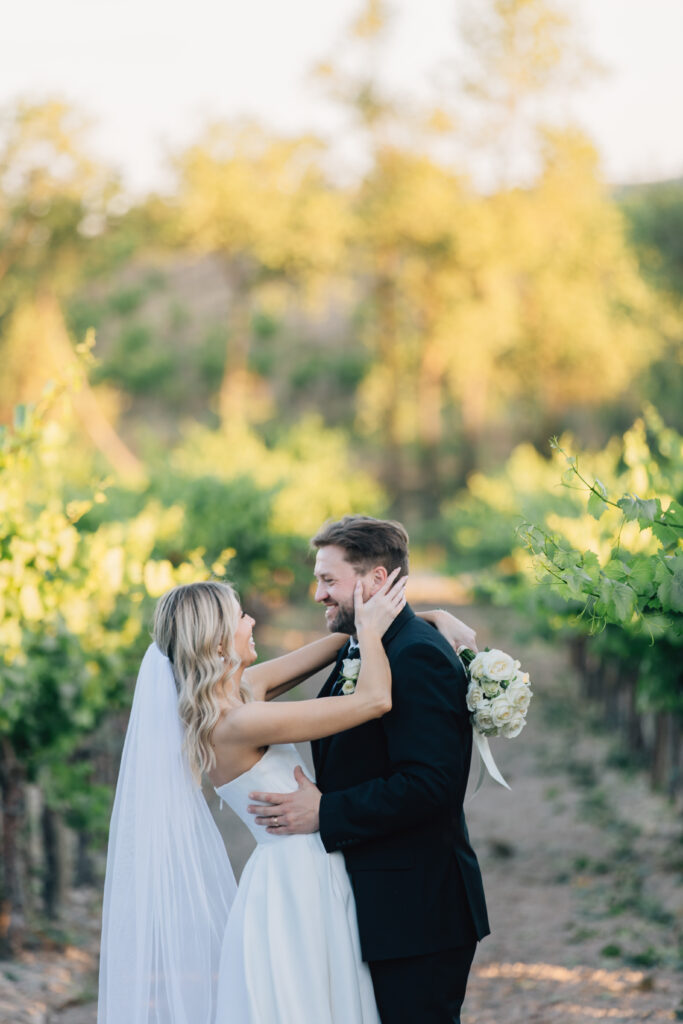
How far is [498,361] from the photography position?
42438mm

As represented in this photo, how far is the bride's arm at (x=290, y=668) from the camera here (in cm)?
421

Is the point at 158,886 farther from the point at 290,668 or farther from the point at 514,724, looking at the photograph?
the point at 514,724

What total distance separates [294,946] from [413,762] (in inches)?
27.0

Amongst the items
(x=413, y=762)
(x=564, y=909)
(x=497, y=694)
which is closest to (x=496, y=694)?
(x=497, y=694)

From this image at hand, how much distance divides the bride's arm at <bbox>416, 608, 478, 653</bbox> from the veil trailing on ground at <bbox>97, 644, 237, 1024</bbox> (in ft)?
3.08

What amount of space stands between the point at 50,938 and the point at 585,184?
36.0m

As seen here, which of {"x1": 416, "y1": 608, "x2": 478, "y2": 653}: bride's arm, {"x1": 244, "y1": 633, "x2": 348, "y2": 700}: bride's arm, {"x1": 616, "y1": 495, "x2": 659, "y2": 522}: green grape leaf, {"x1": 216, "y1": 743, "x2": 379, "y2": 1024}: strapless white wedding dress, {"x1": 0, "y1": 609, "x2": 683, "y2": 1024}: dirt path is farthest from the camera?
{"x1": 0, "y1": 609, "x2": 683, "y2": 1024}: dirt path

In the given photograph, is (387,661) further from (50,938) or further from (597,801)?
(597,801)

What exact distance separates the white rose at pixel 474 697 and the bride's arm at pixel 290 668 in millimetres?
638

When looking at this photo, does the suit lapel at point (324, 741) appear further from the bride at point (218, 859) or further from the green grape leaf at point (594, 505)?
the green grape leaf at point (594, 505)

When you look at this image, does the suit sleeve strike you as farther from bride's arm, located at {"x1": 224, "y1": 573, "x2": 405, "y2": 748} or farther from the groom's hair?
the groom's hair

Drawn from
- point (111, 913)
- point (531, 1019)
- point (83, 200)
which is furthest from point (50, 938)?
point (83, 200)

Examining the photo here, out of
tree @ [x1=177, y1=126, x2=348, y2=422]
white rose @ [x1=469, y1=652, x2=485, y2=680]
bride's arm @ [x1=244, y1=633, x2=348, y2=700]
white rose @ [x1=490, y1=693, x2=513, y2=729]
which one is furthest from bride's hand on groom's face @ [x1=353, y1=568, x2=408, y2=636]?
tree @ [x1=177, y1=126, x2=348, y2=422]

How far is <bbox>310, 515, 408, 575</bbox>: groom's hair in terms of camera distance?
3.67m
